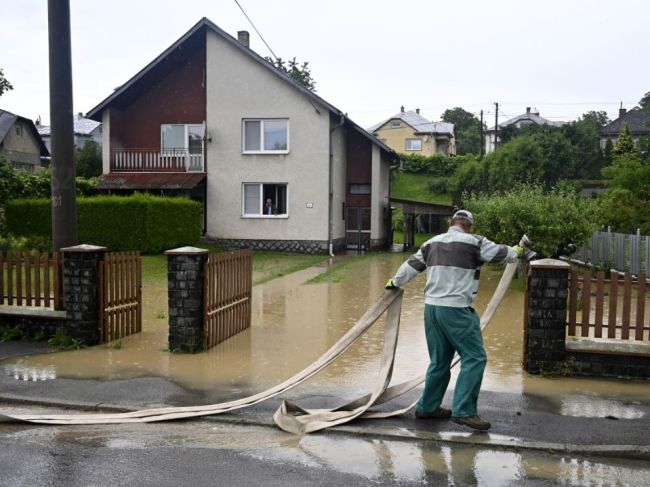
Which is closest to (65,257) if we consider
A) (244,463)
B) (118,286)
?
(118,286)

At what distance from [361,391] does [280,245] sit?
71.8ft

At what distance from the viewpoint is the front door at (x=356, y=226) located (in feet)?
104

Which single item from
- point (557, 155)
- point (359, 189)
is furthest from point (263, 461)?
point (557, 155)

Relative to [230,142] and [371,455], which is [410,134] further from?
[371,455]

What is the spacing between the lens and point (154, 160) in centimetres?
2945

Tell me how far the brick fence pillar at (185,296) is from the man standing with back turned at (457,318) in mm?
3705

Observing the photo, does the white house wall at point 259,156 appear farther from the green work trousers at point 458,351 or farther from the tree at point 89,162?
the green work trousers at point 458,351

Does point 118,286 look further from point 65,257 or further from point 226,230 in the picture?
point 226,230

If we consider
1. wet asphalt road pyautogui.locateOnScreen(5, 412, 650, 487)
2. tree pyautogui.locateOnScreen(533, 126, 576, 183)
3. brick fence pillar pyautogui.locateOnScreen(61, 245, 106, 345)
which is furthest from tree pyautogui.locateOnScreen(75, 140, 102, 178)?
wet asphalt road pyautogui.locateOnScreen(5, 412, 650, 487)

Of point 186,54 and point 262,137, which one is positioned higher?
point 186,54

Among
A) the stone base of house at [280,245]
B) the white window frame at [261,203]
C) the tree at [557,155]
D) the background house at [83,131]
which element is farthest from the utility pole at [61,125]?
the background house at [83,131]

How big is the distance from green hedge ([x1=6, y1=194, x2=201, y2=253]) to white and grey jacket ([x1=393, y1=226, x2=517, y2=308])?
746 inches

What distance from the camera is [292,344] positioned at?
32.0ft

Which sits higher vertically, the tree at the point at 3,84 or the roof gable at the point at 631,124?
the roof gable at the point at 631,124
